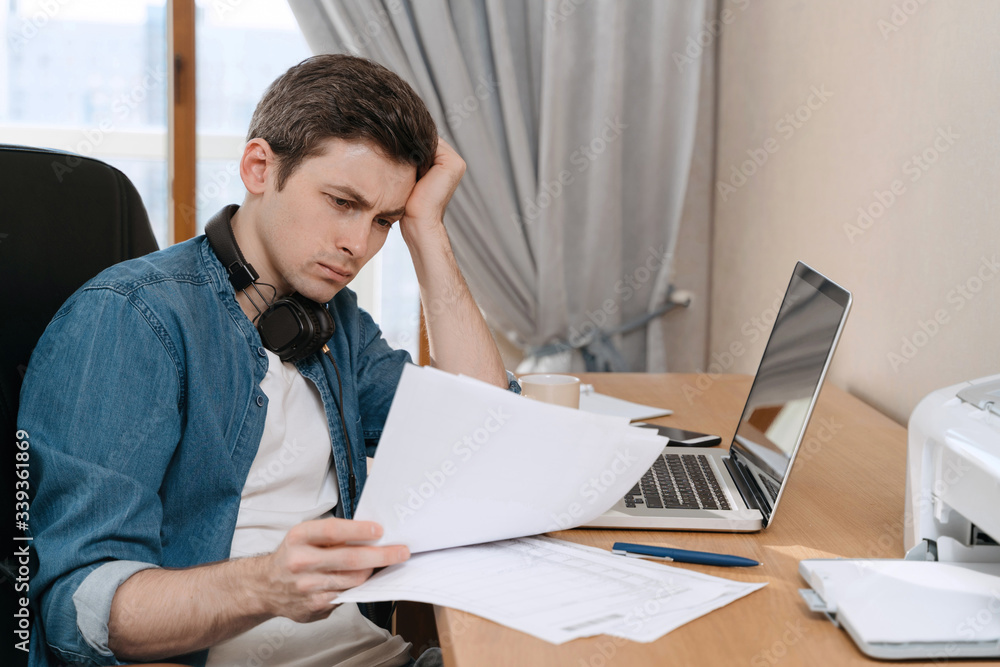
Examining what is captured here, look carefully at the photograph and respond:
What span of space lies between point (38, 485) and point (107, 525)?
86 millimetres

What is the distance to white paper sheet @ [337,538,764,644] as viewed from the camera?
0.64 m

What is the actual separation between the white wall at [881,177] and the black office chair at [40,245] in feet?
3.81

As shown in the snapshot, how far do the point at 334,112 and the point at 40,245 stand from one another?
352 mm

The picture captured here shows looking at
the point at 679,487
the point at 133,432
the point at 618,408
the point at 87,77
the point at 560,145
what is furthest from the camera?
the point at 560,145

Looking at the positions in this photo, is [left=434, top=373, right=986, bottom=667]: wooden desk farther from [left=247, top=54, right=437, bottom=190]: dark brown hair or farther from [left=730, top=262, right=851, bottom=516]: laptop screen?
[left=247, top=54, right=437, bottom=190]: dark brown hair

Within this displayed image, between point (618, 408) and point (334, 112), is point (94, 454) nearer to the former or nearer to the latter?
point (334, 112)

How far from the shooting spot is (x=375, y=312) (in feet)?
7.75

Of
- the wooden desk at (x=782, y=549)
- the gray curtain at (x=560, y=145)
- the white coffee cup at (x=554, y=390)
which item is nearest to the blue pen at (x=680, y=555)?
the wooden desk at (x=782, y=549)

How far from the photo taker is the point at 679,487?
0.99 metres

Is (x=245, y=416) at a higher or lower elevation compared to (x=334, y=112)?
lower

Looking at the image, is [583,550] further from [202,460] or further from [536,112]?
[536,112]

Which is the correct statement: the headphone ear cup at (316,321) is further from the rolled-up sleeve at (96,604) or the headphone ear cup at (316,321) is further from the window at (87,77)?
the window at (87,77)

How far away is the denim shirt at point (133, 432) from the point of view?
0.72 m

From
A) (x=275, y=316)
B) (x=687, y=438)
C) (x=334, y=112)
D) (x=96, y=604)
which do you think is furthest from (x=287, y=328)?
(x=687, y=438)
